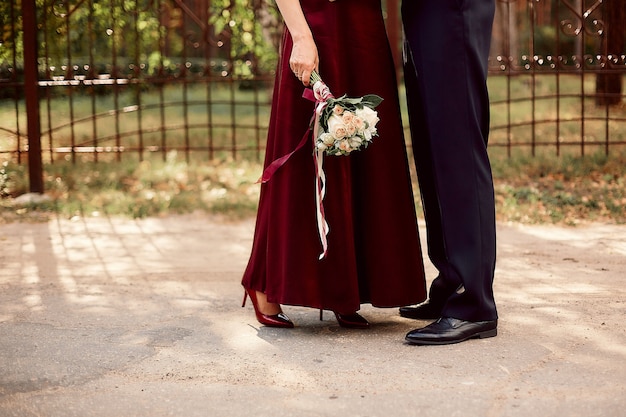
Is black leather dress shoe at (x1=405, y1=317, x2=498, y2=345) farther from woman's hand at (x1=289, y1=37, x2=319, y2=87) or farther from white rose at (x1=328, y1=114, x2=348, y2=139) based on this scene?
woman's hand at (x1=289, y1=37, x2=319, y2=87)

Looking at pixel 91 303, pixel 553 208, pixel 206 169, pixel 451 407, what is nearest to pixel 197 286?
pixel 91 303

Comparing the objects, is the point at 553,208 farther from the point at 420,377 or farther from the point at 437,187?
the point at 420,377

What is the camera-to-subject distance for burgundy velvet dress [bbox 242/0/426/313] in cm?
357

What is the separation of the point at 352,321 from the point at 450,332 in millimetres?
461

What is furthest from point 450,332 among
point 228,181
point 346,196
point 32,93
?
point 32,93

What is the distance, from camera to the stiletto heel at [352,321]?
12.2 ft

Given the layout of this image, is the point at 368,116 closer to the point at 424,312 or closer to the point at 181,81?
the point at 424,312

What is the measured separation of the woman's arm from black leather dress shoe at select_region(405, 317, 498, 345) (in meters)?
1.02

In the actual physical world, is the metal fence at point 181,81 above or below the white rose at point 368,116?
above

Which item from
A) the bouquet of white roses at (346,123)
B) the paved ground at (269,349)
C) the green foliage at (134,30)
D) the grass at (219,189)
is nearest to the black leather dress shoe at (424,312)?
the paved ground at (269,349)

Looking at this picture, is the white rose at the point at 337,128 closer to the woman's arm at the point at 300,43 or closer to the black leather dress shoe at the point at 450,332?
the woman's arm at the point at 300,43

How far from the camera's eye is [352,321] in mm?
3729

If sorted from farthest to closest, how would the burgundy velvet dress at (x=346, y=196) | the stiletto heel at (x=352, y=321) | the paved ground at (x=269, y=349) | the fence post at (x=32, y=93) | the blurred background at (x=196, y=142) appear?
1. the fence post at (x=32, y=93)
2. the blurred background at (x=196, y=142)
3. the stiletto heel at (x=352, y=321)
4. the burgundy velvet dress at (x=346, y=196)
5. the paved ground at (x=269, y=349)

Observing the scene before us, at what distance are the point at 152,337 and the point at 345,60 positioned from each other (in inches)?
51.8
